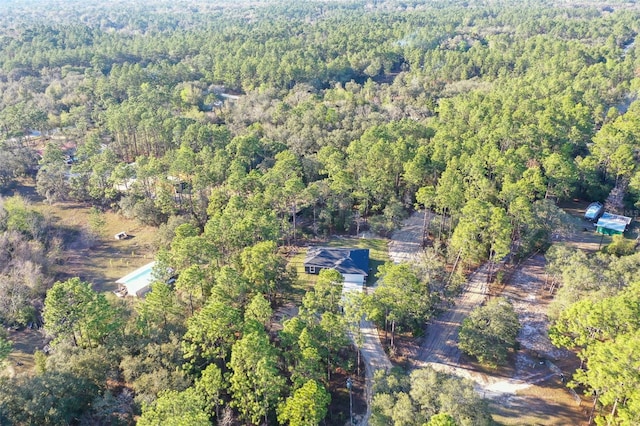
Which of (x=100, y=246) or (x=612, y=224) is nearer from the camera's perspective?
(x=612, y=224)

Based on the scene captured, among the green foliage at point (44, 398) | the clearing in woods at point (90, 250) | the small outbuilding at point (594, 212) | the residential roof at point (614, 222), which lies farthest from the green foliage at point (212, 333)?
the small outbuilding at point (594, 212)

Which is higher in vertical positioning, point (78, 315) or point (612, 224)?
point (78, 315)

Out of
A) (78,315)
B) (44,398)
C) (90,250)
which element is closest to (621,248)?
(78,315)

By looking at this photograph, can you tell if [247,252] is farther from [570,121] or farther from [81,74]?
[81,74]

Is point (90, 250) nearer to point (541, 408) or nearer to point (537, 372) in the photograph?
point (537, 372)

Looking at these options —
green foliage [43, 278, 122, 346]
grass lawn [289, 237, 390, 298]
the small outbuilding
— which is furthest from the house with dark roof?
the small outbuilding

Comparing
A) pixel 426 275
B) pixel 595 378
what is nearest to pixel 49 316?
pixel 426 275

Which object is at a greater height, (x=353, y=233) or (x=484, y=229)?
(x=484, y=229)
